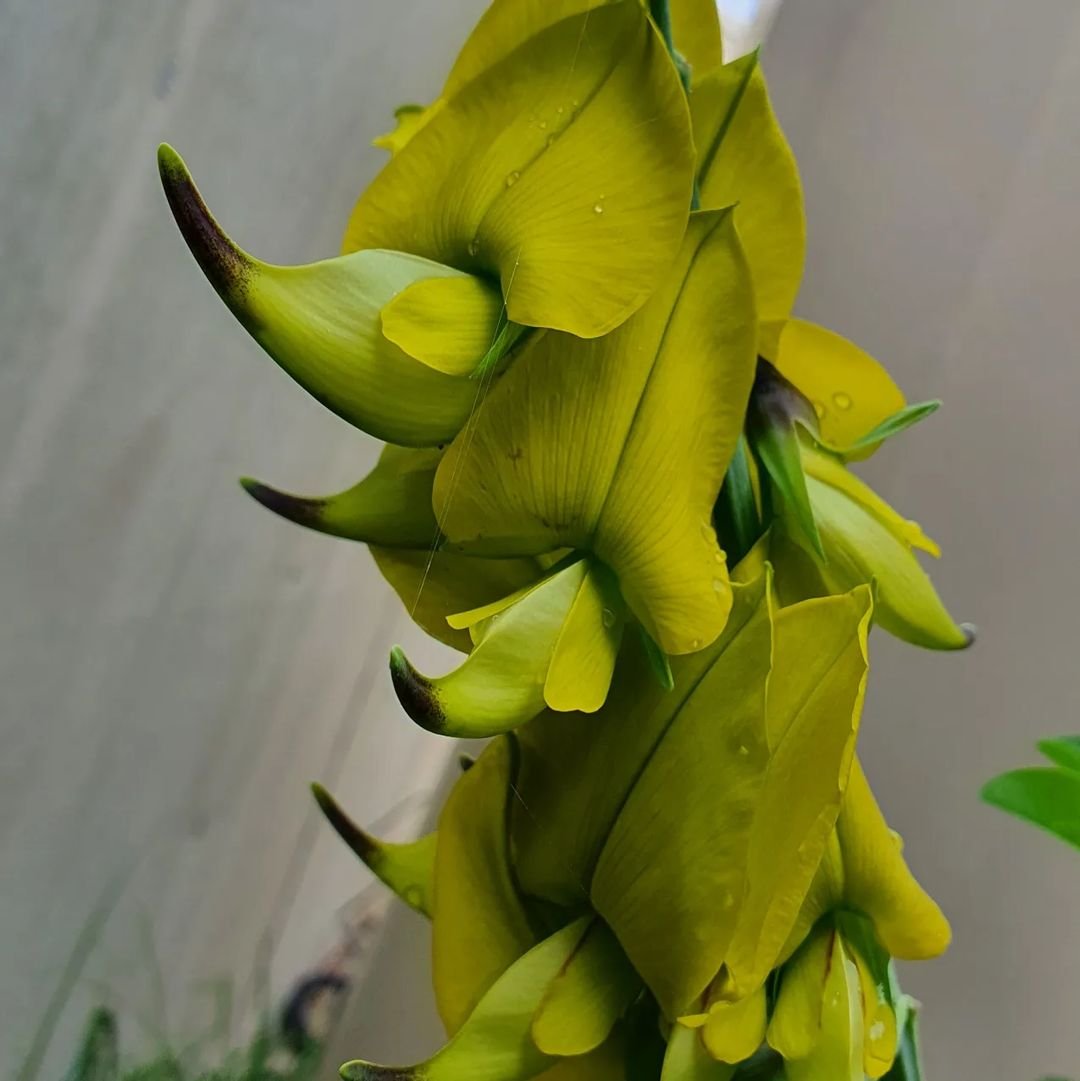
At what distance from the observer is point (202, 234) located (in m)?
0.17

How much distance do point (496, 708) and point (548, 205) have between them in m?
0.10

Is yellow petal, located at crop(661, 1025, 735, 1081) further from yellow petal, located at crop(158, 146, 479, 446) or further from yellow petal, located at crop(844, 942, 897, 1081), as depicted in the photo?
yellow petal, located at crop(158, 146, 479, 446)

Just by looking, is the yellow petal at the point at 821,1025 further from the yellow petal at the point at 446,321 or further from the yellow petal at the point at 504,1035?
the yellow petal at the point at 446,321

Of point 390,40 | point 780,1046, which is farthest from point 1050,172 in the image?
point 780,1046

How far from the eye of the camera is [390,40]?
14.2 inches

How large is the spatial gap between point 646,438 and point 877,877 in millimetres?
125

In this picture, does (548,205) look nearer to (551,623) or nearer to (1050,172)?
(551,623)

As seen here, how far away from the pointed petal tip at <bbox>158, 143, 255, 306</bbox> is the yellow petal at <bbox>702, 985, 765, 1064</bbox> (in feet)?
0.58

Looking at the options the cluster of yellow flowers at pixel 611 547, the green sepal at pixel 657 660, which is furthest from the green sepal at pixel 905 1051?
the green sepal at pixel 657 660

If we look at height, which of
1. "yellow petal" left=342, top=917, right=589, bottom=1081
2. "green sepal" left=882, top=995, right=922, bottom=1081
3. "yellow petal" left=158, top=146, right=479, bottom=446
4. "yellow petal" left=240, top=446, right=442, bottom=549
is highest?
"yellow petal" left=158, top=146, right=479, bottom=446

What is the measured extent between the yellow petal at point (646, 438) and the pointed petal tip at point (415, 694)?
0.05 metres

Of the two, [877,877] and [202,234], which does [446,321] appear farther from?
[877,877]

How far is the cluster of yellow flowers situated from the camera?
190 mm

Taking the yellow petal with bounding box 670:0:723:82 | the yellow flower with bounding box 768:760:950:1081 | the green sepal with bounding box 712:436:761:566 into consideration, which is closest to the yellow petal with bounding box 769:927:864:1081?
the yellow flower with bounding box 768:760:950:1081
